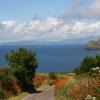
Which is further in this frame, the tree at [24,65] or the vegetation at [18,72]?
the tree at [24,65]

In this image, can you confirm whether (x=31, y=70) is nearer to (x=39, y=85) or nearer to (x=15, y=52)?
(x=15, y=52)

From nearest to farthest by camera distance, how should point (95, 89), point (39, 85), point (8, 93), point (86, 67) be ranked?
point (95, 89)
point (8, 93)
point (86, 67)
point (39, 85)

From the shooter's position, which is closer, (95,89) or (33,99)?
(95,89)

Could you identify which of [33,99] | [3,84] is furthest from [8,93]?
[33,99]

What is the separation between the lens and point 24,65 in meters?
57.1

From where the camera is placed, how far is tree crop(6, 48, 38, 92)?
55634 mm

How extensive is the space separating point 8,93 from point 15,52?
37.2 feet

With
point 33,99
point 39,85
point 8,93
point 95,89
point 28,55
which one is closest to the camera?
point 95,89

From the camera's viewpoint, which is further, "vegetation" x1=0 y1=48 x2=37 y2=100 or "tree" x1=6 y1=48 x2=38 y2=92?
"tree" x1=6 y1=48 x2=38 y2=92

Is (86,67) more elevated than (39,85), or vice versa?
(86,67)

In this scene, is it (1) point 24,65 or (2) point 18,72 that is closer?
(2) point 18,72

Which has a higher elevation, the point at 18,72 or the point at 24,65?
the point at 24,65

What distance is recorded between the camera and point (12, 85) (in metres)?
50.5

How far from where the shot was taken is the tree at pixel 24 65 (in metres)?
55.6
